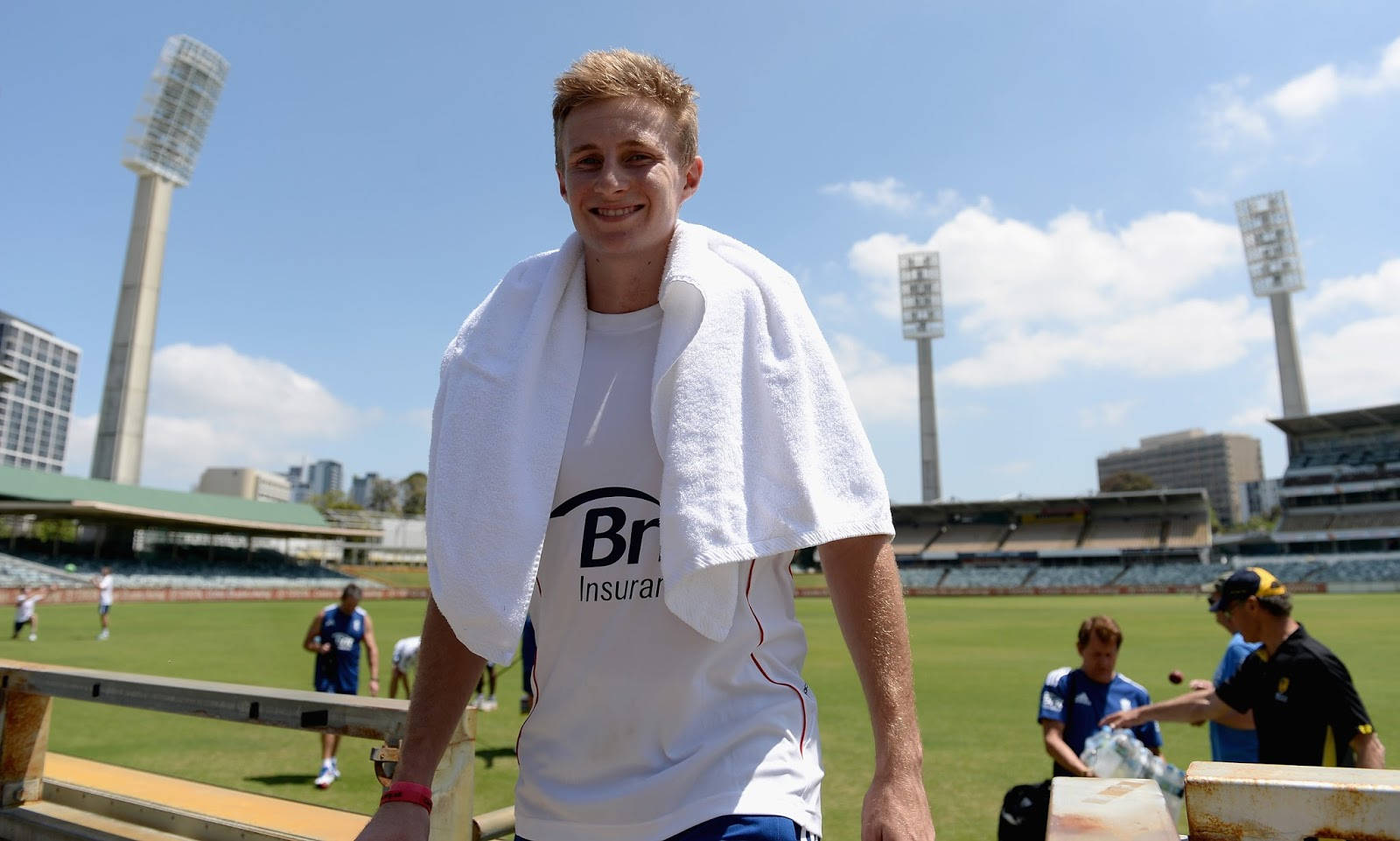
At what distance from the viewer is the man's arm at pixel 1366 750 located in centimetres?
399

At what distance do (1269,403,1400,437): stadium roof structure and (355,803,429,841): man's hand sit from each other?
3146 inches

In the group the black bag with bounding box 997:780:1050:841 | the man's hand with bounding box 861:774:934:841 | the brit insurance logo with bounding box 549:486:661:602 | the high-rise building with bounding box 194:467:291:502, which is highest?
the high-rise building with bounding box 194:467:291:502

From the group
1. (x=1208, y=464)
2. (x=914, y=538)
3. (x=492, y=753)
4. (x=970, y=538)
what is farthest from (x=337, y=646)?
(x=1208, y=464)

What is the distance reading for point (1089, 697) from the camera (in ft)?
18.2

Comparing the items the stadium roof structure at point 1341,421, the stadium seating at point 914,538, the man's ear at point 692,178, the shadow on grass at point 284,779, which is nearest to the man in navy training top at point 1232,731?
the man's ear at point 692,178

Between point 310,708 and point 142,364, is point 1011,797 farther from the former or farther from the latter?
point 142,364

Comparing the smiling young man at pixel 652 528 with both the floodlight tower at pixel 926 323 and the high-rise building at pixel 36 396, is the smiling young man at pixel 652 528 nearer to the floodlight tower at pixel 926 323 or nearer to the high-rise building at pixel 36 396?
the floodlight tower at pixel 926 323

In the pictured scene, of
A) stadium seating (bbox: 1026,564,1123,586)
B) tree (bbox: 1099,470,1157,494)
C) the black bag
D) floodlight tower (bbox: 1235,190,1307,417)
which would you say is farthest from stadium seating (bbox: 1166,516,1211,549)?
the black bag

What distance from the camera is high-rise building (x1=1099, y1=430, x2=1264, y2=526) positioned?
543 ft

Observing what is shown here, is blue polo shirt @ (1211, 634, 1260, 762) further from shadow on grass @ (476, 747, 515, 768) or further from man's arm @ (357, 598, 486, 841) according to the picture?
shadow on grass @ (476, 747, 515, 768)

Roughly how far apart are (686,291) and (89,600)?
141 feet

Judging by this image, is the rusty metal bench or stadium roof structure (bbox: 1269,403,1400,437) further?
stadium roof structure (bbox: 1269,403,1400,437)

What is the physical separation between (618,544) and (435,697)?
1.55ft

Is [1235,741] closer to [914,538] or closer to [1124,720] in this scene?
[1124,720]
